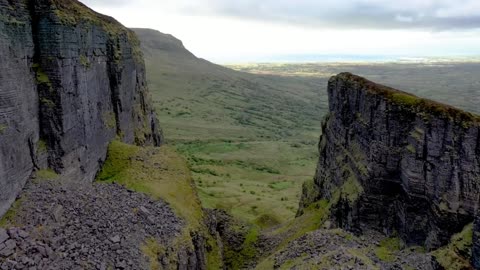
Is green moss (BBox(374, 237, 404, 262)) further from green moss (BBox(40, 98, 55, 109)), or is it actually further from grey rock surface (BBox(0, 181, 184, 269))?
green moss (BBox(40, 98, 55, 109))

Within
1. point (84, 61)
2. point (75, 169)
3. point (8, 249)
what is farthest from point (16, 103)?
point (84, 61)

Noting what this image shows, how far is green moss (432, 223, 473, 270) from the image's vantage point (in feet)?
86.6

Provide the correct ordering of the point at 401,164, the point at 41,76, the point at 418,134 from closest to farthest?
1. the point at 41,76
2. the point at 418,134
3. the point at 401,164

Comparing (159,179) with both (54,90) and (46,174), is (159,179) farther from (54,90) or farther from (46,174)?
(54,90)

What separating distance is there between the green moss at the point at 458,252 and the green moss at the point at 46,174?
2293 cm

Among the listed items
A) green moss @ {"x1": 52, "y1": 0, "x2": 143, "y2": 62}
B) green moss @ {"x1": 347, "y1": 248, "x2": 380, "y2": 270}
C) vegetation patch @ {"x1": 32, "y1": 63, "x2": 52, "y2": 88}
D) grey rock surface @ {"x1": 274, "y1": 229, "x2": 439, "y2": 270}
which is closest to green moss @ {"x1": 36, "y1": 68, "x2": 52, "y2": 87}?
vegetation patch @ {"x1": 32, "y1": 63, "x2": 52, "y2": 88}

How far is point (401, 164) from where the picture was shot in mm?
35469

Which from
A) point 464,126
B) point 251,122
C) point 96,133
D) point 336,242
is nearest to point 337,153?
point 336,242

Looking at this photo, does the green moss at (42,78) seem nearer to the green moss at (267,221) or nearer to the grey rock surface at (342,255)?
the grey rock surface at (342,255)

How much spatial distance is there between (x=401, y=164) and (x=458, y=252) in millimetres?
9082

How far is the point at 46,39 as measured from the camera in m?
31.6

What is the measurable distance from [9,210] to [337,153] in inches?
1165

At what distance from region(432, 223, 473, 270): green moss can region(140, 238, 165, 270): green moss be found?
50.6 ft

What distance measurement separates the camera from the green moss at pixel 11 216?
Answer: 24.9 metres
